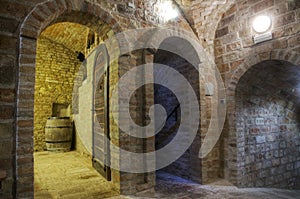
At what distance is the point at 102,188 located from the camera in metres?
2.63

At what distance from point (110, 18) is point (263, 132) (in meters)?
3.10

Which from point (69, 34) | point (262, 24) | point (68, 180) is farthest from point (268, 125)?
point (69, 34)

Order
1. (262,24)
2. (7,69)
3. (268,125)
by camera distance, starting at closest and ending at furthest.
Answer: (7,69) < (262,24) < (268,125)

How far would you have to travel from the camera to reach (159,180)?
11.0 feet

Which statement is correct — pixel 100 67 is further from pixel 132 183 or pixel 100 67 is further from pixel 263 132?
pixel 263 132

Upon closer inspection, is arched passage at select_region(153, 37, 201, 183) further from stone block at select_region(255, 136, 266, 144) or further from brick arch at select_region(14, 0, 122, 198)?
brick arch at select_region(14, 0, 122, 198)

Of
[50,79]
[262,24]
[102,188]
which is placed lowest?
[102,188]

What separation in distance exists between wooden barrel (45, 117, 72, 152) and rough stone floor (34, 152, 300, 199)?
1475 mm

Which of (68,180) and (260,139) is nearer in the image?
(68,180)

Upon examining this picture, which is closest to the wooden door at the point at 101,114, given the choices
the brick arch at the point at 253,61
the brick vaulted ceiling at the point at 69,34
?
the brick vaulted ceiling at the point at 69,34

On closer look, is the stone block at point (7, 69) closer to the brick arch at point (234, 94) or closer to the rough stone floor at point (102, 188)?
the rough stone floor at point (102, 188)

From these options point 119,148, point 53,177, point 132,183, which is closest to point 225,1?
point 119,148

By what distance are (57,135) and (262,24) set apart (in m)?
4.80

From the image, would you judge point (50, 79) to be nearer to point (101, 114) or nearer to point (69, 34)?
point (69, 34)
